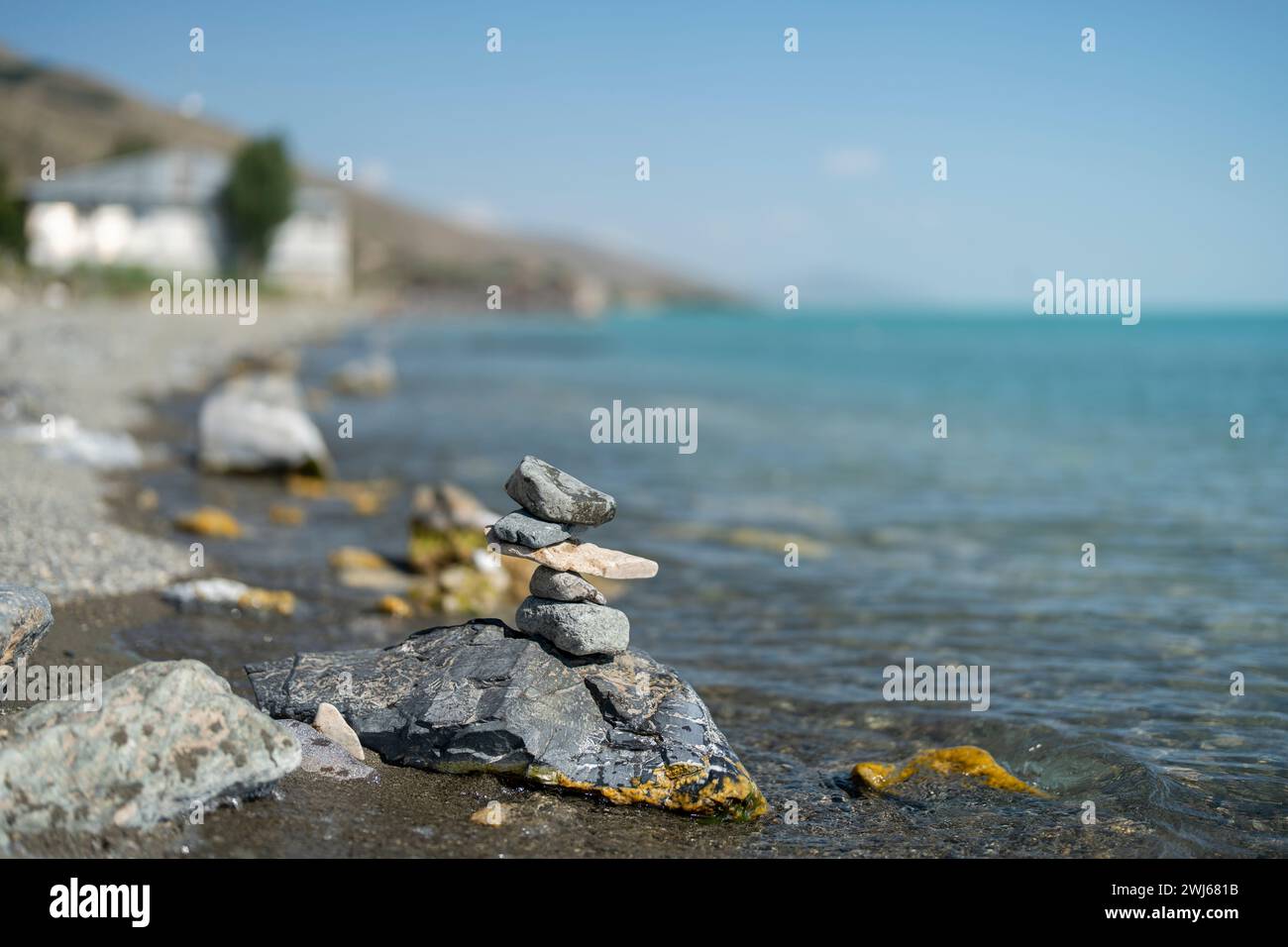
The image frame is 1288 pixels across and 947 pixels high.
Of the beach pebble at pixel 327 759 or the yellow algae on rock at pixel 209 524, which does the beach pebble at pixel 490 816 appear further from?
the yellow algae on rock at pixel 209 524

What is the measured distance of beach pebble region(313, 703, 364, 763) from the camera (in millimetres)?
6723

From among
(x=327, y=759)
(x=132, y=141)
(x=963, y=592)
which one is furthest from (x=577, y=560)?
(x=132, y=141)

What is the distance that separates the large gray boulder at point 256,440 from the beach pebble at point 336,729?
36.1 ft

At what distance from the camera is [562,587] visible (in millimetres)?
7168

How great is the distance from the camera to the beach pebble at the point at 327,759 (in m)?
6.42

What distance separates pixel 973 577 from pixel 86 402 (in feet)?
57.2

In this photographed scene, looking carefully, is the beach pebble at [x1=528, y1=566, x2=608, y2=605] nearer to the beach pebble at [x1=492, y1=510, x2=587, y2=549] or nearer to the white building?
the beach pebble at [x1=492, y1=510, x2=587, y2=549]

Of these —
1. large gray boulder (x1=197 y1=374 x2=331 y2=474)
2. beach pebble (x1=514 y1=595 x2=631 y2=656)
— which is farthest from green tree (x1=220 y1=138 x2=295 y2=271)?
beach pebble (x1=514 y1=595 x2=631 y2=656)

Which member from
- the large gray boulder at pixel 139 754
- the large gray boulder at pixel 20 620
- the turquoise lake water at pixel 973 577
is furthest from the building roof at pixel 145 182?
the large gray boulder at pixel 139 754

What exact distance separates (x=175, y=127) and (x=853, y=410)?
15083 centimetres

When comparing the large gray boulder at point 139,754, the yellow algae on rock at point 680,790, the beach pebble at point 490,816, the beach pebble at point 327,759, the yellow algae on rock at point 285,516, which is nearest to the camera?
the large gray boulder at point 139,754

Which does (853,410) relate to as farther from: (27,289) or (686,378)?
(27,289)

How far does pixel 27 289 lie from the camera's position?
1831 inches

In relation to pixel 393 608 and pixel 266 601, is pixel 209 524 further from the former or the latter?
pixel 393 608
